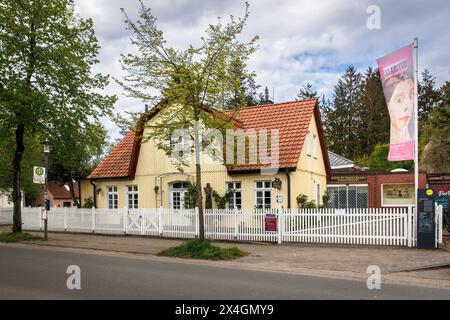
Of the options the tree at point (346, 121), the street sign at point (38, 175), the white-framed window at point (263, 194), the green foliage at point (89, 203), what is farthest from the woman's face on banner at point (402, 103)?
the tree at point (346, 121)

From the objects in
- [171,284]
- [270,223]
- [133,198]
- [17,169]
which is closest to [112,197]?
[133,198]

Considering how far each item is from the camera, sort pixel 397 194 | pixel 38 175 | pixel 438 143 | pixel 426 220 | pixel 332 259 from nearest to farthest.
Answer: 1. pixel 332 259
2. pixel 426 220
3. pixel 38 175
4. pixel 397 194
5. pixel 438 143

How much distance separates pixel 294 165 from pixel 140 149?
933 cm

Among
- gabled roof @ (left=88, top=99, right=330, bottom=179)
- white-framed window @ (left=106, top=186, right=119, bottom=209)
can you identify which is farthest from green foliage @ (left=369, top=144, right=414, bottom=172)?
white-framed window @ (left=106, top=186, right=119, bottom=209)

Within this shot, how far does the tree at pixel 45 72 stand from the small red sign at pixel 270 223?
9.02 metres

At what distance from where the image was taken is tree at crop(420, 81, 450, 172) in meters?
40.2

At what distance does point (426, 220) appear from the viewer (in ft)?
49.7

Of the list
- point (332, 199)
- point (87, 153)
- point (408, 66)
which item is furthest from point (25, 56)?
point (332, 199)

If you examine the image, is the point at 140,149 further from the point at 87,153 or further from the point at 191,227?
the point at 191,227

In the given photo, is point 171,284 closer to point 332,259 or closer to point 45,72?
point 332,259

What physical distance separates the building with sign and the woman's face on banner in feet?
63.6

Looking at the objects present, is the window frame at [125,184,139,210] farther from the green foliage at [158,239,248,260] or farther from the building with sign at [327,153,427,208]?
Result: the building with sign at [327,153,427,208]

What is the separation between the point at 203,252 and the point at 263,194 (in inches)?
303

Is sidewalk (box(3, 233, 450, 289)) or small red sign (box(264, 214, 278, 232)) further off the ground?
small red sign (box(264, 214, 278, 232))
